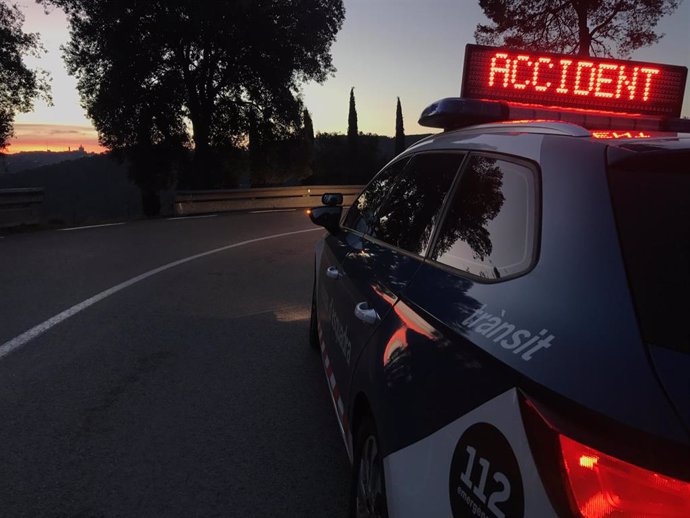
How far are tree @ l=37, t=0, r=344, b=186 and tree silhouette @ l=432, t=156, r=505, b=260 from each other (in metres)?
21.9

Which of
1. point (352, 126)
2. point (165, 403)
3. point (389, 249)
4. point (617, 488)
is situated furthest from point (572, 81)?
point (352, 126)

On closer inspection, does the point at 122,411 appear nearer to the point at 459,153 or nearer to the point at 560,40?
the point at 459,153

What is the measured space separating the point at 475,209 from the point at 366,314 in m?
0.65

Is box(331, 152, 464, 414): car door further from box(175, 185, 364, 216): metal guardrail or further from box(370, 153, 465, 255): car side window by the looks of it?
box(175, 185, 364, 216): metal guardrail

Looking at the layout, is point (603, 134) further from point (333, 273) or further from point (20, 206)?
point (20, 206)

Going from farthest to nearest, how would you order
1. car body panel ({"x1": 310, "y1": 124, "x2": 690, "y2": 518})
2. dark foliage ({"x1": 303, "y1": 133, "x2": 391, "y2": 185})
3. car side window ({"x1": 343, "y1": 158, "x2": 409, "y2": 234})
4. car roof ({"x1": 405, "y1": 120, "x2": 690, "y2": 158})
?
dark foliage ({"x1": 303, "y1": 133, "x2": 391, "y2": 185})
car side window ({"x1": 343, "y1": 158, "x2": 409, "y2": 234})
car roof ({"x1": 405, "y1": 120, "x2": 690, "y2": 158})
car body panel ({"x1": 310, "y1": 124, "x2": 690, "y2": 518})

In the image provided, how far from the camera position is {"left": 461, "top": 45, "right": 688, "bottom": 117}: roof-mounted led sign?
3412mm

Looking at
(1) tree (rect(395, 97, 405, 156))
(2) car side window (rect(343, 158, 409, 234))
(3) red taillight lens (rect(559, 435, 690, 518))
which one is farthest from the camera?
(1) tree (rect(395, 97, 405, 156))

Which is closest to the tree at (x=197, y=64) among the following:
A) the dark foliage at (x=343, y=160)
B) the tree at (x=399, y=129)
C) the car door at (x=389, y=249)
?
the car door at (x=389, y=249)

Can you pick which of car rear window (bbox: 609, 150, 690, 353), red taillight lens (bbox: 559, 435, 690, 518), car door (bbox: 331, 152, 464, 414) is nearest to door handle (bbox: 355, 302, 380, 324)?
car door (bbox: 331, 152, 464, 414)

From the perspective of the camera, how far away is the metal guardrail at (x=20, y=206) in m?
12.8

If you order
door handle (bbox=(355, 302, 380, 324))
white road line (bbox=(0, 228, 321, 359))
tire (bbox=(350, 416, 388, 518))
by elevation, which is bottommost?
white road line (bbox=(0, 228, 321, 359))

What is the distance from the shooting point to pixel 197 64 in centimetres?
2406

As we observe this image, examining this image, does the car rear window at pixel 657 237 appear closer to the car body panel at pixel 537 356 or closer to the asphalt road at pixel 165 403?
the car body panel at pixel 537 356
